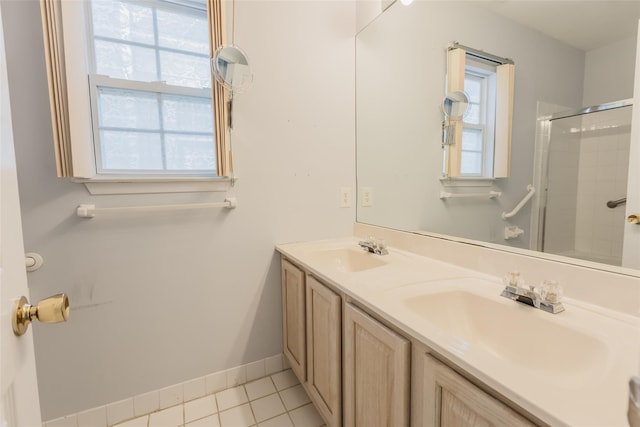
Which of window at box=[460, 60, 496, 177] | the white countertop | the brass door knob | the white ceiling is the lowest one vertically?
the white countertop

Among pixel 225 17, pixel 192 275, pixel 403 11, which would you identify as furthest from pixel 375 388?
pixel 403 11

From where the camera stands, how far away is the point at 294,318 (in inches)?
62.6

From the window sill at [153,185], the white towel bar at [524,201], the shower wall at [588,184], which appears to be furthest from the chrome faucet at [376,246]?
the window sill at [153,185]

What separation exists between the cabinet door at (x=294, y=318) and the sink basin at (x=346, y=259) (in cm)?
17

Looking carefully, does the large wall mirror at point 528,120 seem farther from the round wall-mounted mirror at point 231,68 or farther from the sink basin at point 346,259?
the round wall-mounted mirror at point 231,68

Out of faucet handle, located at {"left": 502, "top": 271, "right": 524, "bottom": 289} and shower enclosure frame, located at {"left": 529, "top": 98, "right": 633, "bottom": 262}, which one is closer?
faucet handle, located at {"left": 502, "top": 271, "right": 524, "bottom": 289}

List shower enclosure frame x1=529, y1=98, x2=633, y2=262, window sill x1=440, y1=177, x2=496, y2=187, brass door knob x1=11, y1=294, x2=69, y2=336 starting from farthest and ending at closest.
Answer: window sill x1=440, y1=177, x2=496, y2=187
shower enclosure frame x1=529, y1=98, x2=633, y2=262
brass door knob x1=11, y1=294, x2=69, y2=336

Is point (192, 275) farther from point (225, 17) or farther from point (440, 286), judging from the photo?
point (225, 17)

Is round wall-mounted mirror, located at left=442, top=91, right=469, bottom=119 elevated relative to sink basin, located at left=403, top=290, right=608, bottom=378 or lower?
elevated

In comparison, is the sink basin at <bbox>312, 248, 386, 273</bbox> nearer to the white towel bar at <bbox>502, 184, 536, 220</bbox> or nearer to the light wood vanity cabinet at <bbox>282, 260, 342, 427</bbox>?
the light wood vanity cabinet at <bbox>282, 260, 342, 427</bbox>

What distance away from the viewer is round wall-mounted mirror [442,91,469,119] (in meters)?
1.45

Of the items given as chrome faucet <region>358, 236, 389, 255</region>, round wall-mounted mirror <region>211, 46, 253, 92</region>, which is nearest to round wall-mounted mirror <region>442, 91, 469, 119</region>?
chrome faucet <region>358, 236, 389, 255</region>

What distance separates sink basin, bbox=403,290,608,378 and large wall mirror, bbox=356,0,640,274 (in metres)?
0.30

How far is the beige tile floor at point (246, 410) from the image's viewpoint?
1.43 meters
